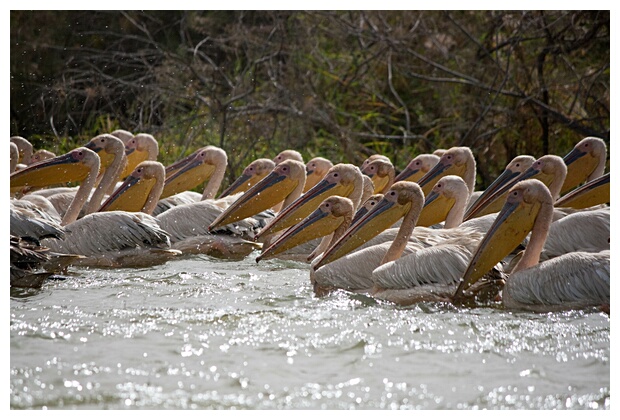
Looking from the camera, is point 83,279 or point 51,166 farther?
point 51,166

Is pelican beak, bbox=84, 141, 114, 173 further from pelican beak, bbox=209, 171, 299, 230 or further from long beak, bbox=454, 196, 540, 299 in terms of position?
long beak, bbox=454, 196, 540, 299

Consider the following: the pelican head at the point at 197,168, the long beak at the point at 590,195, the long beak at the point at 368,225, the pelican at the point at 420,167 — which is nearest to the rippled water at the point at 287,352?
the long beak at the point at 368,225

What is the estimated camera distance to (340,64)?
401 inches

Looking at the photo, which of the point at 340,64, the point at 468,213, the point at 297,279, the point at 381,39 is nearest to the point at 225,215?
the point at 297,279

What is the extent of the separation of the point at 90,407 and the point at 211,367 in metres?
0.55

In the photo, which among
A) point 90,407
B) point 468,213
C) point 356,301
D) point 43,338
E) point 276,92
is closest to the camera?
point 90,407

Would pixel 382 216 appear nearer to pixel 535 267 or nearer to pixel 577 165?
pixel 535 267

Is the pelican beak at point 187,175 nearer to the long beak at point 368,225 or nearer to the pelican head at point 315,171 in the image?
the pelican head at point 315,171

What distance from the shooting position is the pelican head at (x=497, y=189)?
5782mm

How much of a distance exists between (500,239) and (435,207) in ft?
4.36

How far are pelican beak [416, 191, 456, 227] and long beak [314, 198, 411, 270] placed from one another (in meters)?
0.70

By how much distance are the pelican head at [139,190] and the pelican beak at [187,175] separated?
708 mm

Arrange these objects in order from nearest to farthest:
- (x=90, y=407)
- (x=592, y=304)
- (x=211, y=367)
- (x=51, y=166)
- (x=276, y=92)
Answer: (x=90, y=407) < (x=211, y=367) < (x=592, y=304) < (x=51, y=166) < (x=276, y=92)

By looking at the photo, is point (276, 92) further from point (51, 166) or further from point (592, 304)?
point (592, 304)
